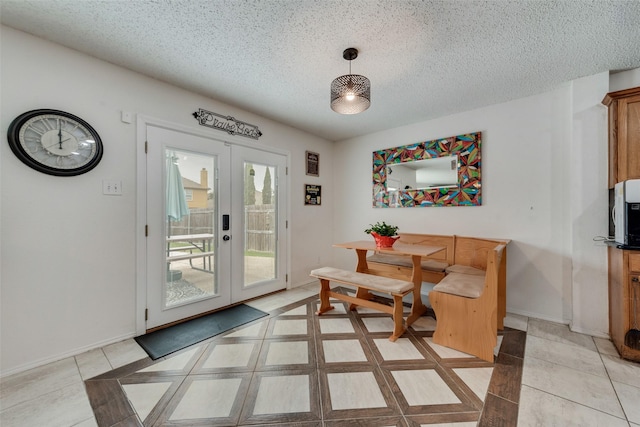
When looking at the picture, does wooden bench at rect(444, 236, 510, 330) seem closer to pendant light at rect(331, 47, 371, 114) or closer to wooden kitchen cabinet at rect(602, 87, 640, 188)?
wooden kitchen cabinet at rect(602, 87, 640, 188)

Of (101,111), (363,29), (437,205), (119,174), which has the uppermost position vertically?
(363,29)

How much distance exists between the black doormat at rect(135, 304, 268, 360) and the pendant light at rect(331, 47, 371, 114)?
7.84 feet

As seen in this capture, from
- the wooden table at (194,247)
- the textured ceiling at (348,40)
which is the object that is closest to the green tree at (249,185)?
the wooden table at (194,247)

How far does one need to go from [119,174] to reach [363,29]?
8.03ft

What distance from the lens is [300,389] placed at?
1.68 m

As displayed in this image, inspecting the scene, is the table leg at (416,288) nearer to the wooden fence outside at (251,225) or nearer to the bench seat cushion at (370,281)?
the bench seat cushion at (370,281)

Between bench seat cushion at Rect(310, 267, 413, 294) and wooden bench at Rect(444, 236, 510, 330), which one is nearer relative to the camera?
bench seat cushion at Rect(310, 267, 413, 294)

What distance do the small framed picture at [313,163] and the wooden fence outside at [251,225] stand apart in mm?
1009

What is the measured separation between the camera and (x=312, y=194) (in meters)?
4.29

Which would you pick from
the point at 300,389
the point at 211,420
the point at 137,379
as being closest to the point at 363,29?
the point at 300,389

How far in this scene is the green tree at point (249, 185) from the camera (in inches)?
131

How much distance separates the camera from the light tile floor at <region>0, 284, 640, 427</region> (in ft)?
4.86

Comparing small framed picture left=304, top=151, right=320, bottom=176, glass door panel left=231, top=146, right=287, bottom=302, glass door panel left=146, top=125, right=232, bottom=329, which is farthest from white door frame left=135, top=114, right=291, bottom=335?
small framed picture left=304, top=151, right=320, bottom=176

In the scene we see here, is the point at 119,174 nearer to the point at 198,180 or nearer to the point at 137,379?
the point at 198,180
